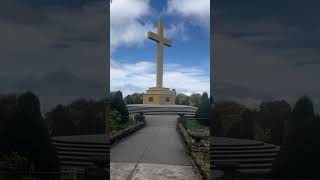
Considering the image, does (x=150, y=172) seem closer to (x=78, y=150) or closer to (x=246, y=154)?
(x=78, y=150)

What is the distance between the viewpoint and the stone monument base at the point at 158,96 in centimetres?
3456

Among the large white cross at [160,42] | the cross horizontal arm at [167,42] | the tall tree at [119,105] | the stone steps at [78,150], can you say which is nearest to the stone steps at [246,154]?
the stone steps at [78,150]

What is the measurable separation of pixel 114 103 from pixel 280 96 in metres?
13.4

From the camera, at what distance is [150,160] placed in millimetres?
9016

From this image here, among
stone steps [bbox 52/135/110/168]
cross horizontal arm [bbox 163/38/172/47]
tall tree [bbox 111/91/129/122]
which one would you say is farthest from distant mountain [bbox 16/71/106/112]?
cross horizontal arm [bbox 163/38/172/47]

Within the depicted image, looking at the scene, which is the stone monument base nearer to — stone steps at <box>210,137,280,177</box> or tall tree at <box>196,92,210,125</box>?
tall tree at <box>196,92,210,125</box>

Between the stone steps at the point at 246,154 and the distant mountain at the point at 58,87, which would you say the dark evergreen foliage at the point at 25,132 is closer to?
the distant mountain at the point at 58,87

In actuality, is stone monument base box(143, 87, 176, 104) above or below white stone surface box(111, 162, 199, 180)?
above

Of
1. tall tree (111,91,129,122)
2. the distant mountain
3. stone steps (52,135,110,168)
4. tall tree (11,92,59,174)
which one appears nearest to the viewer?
the distant mountain

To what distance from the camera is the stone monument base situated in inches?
1361

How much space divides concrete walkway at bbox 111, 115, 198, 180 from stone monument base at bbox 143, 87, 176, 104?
21.2 metres

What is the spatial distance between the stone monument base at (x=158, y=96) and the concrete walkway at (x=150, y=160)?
21193mm

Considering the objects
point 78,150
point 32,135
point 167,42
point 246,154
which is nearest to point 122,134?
point 78,150

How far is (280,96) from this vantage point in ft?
16.7
